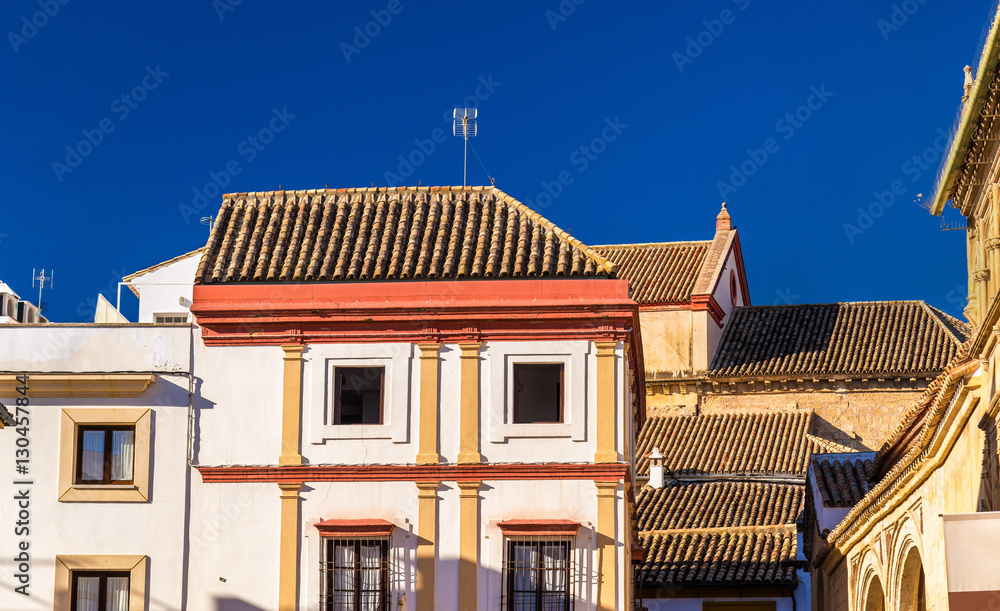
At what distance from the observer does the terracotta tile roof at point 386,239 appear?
24062mm

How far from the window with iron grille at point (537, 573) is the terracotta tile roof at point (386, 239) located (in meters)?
4.45

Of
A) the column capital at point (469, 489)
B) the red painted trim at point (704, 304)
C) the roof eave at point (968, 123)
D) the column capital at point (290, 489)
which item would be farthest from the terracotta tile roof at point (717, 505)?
the roof eave at point (968, 123)

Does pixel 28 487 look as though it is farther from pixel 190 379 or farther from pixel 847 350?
pixel 847 350

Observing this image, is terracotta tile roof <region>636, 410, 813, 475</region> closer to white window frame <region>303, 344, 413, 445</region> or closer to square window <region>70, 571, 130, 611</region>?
white window frame <region>303, 344, 413, 445</region>

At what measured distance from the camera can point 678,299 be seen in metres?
46.1

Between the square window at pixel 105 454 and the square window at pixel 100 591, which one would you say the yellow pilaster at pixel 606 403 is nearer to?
the square window at pixel 105 454

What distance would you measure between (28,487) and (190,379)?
308cm

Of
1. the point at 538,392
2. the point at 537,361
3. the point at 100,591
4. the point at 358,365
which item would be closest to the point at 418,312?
the point at 358,365

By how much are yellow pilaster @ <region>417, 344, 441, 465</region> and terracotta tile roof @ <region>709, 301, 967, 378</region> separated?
23104mm

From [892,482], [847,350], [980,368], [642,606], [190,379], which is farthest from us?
[847,350]

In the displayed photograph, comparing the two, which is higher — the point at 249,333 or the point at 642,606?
the point at 249,333

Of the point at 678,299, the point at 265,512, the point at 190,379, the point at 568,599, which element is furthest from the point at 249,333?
the point at 678,299

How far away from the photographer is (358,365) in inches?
927

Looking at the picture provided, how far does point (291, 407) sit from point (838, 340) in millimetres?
26465
